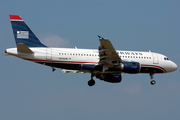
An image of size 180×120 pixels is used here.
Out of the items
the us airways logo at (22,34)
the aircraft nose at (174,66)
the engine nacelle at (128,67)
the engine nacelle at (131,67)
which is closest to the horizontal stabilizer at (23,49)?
the us airways logo at (22,34)

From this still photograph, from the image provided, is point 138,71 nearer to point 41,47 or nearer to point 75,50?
point 75,50

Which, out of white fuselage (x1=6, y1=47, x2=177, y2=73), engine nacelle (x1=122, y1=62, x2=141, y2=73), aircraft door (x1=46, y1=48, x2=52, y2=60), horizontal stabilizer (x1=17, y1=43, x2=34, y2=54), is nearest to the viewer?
horizontal stabilizer (x1=17, y1=43, x2=34, y2=54)

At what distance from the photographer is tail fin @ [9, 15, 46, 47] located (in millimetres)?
38531

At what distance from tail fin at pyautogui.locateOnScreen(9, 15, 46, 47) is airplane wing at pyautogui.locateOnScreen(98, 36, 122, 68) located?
7.33 m

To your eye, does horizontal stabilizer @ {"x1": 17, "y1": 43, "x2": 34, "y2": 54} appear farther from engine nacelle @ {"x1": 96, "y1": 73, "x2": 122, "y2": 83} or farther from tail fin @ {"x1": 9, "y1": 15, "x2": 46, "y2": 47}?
engine nacelle @ {"x1": 96, "y1": 73, "x2": 122, "y2": 83}

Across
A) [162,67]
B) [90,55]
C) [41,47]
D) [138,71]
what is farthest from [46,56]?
[162,67]

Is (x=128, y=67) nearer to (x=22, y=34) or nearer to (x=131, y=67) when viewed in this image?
(x=131, y=67)

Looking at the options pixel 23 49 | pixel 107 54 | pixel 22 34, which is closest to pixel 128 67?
pixel 107 54

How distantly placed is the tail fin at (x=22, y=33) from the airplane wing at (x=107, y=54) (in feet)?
24.0

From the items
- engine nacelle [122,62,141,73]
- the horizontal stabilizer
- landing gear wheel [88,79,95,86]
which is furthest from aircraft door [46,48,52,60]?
engine nacelle [122,62,141,73]

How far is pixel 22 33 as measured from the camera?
38.7 m

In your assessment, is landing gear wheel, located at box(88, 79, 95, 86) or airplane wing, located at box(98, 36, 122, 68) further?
landing gear wheel, located at box(88, 79, 95, 86)

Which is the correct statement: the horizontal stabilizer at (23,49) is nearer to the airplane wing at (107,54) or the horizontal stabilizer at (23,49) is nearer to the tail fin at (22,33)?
the tail fin at (22,33)

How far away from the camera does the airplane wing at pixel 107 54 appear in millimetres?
34947
